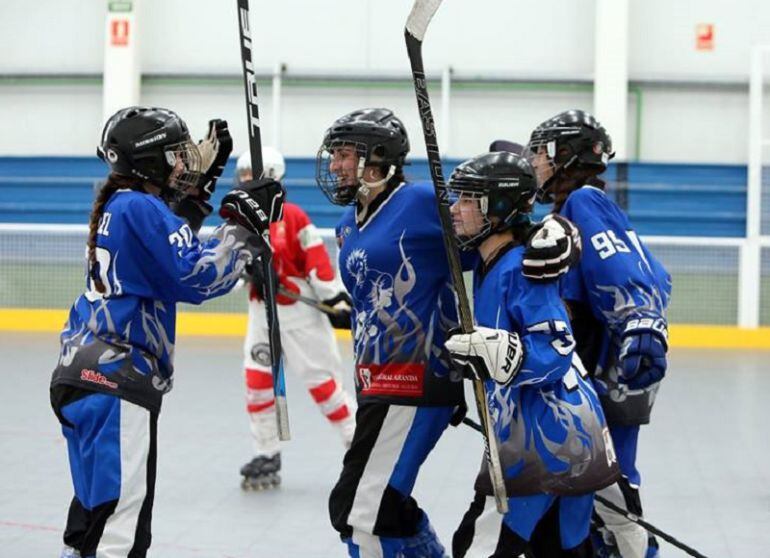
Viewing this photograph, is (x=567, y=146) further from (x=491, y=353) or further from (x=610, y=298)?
(x=491, y=353)

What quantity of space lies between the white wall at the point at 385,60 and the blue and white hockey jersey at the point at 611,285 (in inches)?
344

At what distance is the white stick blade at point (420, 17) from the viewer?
387 centimetres

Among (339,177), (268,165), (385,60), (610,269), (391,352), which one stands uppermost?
(385,60)

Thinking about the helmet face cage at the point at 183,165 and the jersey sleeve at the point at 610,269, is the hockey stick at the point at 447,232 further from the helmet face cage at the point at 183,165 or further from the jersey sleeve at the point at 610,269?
the helmet face cage at the point at 183,165

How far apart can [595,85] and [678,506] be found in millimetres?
7275

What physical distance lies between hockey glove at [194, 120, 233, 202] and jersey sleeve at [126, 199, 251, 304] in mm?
293

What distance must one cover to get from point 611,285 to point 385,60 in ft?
30.5

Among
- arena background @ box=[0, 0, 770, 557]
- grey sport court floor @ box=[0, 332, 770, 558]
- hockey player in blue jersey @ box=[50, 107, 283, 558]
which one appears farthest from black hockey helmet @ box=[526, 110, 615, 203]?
arena background @ box=[0, 0, 770, 557]

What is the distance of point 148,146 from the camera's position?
4047 mm

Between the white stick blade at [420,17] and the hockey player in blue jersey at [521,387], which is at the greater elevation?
the white stick blade at [420,17]

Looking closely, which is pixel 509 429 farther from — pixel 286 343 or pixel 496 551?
pixel 286 343

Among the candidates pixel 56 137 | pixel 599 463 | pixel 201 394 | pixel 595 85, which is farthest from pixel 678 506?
pixel 56 137

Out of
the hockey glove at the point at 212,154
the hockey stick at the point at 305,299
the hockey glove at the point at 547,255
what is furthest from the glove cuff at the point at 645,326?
the hockey stick at the point at 305,299

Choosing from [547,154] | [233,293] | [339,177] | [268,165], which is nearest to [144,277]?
[339,177]
